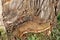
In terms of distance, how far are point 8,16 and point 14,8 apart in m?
0.14

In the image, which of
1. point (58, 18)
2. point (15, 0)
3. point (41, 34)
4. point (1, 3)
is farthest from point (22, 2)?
point (58, 18)

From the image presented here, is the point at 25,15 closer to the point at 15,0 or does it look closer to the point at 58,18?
the point at 15,0

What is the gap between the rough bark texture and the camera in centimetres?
306

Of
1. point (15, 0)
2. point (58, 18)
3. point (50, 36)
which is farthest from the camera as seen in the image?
point (58, 18)

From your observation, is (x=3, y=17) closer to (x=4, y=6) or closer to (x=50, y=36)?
(x=4, y=6)

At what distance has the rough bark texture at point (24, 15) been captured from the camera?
3057mm

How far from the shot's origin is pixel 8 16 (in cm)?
309

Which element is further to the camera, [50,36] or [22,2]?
[50,36]

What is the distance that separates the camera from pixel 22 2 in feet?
10.0

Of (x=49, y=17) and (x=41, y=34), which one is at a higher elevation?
(x=49, y=17)

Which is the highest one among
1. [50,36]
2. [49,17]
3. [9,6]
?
[9,6]

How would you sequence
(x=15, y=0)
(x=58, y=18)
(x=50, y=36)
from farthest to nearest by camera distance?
(x=58, y=18)
(x=50, y=36)
(x=15, y=0)

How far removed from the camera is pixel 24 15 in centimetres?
308

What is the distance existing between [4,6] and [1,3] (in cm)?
9
